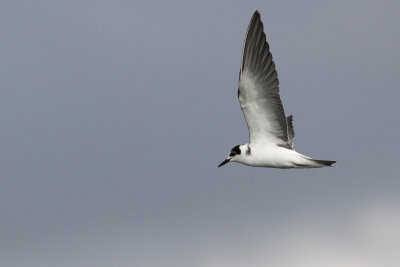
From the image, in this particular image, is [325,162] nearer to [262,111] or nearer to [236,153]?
[262,111]

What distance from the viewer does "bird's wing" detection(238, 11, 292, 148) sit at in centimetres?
2325

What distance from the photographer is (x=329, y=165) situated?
2356cm

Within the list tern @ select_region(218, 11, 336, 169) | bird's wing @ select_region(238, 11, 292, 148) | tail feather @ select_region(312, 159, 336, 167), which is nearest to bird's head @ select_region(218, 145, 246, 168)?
tern @ select_region(218, 11, 336, 169)

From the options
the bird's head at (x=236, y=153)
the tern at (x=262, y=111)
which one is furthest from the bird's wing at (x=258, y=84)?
the bird's head at (x=236, y=153)

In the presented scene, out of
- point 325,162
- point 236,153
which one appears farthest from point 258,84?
point 325,162

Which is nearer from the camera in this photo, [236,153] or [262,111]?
[262,111]

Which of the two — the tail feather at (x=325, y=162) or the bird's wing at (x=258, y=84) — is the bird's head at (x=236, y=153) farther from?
the tail feather at (x=325, y=162)

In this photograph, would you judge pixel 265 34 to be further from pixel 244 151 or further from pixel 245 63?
pixel 244 151

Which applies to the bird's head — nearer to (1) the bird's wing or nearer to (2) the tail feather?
(1) the bird's wing

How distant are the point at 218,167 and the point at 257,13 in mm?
5428

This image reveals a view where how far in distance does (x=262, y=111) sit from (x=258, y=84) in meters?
0.89

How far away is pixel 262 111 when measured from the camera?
2400cm

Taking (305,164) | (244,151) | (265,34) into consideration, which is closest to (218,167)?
(244,151)

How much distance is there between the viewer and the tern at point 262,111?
76.6 feet
